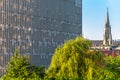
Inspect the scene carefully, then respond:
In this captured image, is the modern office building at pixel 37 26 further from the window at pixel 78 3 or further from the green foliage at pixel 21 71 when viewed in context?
the green foliage at pixel 21 71

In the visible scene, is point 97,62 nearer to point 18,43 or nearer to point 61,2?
point 18,43

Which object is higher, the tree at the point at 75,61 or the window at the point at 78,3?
the window at the point at 78,3

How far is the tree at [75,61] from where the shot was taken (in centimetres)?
5386

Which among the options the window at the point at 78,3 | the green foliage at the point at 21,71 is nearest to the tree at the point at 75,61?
the green foliage at the point at 21,71

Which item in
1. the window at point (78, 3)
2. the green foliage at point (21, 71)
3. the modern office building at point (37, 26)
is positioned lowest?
the green foliage at point (21, 71)

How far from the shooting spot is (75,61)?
5447cm

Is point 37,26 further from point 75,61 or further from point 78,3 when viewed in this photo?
point 75,61

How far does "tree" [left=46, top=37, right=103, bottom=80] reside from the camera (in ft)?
Result: 177

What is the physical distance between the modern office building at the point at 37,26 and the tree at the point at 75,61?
45883mm

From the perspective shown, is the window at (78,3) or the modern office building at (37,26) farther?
the window at (78,3)

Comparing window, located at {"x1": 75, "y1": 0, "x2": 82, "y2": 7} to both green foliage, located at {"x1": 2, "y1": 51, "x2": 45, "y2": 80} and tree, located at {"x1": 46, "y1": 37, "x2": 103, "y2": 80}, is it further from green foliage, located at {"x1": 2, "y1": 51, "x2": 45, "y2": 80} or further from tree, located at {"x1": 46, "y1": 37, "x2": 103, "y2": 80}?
green foliage, located at {"x1": 2, "y1": 51, "x2": 45, "y2": 80}

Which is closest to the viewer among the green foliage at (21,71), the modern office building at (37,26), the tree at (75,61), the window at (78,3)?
the green foliage at (21,71)

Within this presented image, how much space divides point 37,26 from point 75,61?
204 feet

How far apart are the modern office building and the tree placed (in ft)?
151
